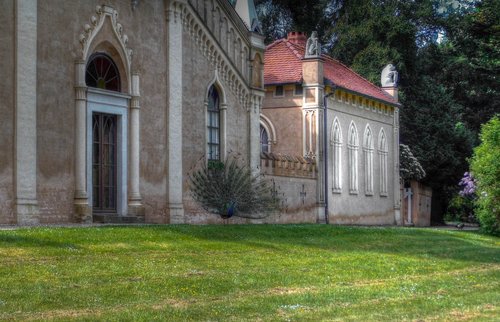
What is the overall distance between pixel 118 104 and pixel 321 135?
15909 millimetres

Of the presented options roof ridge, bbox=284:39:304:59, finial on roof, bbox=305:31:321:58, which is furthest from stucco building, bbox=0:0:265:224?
roof ridge, bbox=284:39:304:59

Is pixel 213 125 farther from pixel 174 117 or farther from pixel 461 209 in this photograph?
pixel 461 209

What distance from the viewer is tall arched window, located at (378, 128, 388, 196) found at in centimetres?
4956

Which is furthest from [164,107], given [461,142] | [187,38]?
[461,142]

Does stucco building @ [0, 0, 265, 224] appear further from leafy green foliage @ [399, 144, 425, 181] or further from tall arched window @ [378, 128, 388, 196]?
leafy green foliage @ [399, 144, 425, 181]

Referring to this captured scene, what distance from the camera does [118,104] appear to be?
27734 millimetres

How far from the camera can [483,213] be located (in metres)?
38.0

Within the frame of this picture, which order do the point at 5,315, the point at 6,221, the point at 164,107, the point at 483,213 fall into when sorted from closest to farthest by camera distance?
the point at 5,315
the point at 6,221
the point at 164,107
the point at 483,213

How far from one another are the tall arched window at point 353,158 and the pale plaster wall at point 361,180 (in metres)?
0.32

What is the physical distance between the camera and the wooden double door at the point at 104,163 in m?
27.3

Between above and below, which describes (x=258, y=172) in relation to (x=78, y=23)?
below

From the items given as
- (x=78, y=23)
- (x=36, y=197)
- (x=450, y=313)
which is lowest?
(x=450, y=313)

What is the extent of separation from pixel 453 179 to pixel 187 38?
2868 cm

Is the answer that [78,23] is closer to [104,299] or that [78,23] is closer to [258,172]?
[258,172]
